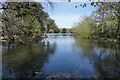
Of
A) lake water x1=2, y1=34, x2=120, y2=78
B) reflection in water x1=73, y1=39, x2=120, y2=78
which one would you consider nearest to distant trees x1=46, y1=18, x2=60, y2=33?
lake water x1=2, y1=34, x2=120, y2=78

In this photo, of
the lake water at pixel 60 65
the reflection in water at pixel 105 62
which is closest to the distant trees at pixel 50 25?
the lake water at pixel 60 65

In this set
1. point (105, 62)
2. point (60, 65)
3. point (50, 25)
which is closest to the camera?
point (60, 65)

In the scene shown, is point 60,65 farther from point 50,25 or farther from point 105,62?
point 50,25

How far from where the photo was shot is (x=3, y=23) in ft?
16.7

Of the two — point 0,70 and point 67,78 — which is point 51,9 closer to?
point 67,78

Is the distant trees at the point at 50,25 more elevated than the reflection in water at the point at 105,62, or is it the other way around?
the distant trees at the point at 50,25

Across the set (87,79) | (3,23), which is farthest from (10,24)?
(87,79)

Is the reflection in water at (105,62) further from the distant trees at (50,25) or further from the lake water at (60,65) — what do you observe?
the distant trees at (50,25)

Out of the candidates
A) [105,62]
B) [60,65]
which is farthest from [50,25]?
[105,62]

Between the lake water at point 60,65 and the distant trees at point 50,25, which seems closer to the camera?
the lake water at point 60,65

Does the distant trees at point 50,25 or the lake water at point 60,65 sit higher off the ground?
the distant trees at point 50,25

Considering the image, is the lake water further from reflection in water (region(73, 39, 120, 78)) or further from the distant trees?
the distant trees

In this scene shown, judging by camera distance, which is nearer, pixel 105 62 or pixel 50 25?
pixel 105 62

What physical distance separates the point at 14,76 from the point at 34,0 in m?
4.02
